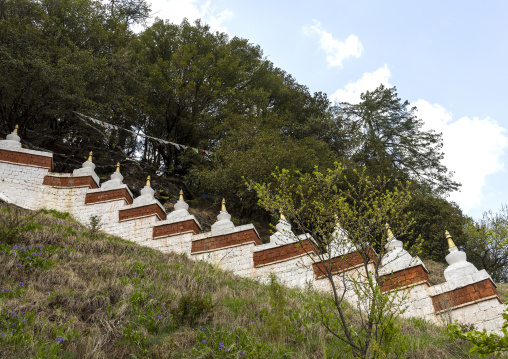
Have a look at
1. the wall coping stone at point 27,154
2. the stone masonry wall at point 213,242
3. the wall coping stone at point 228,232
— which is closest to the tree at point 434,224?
the stone masonry wall at point 213,242

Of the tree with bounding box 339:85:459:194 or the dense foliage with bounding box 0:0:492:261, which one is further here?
the tree with bounding box 339:85:459:194

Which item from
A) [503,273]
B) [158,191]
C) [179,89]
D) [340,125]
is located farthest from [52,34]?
[503,273]

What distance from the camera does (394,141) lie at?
1208 inches

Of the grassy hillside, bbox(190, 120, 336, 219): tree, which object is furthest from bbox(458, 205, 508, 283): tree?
the grassy hillside

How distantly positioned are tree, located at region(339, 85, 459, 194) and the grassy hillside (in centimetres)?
1716

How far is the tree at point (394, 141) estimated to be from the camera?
26.1 meters

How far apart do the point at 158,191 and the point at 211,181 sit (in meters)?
2.49

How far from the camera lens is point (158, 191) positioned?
18.7 metres

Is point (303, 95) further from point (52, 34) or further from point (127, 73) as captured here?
point (52, 34)

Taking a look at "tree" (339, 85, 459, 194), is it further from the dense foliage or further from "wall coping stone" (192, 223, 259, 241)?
"wall coping stone" (192, 223, 259, 241)

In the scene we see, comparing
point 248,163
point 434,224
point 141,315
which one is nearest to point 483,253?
point 434,224

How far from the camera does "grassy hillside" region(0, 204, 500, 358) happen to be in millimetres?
4973

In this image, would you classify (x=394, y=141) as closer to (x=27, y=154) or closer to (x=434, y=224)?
(x=434, y=224)

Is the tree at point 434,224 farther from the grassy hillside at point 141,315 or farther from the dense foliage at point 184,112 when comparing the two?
the grassy hillside at point 141,315
